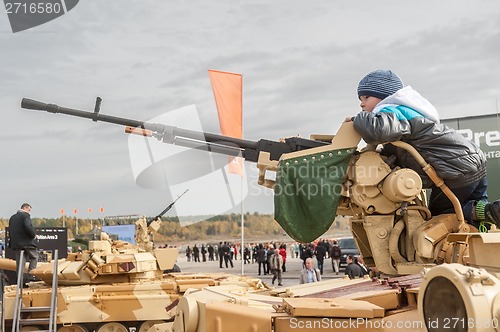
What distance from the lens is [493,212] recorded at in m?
5.68

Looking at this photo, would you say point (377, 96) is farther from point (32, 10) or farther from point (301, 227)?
point (32, 10)

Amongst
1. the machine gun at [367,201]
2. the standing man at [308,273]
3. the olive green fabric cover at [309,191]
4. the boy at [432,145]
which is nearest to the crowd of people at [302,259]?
the standing man at [308,273]

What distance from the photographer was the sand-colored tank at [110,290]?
43.2 ft

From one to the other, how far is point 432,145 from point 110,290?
366 inches

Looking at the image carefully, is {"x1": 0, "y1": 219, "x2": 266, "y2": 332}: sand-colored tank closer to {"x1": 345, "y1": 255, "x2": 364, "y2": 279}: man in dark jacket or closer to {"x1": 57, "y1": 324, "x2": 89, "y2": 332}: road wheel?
{"x1": 57, "y1": 324, "x2": 89, "y2": 332}: road wheel

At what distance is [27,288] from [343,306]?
10.9 m

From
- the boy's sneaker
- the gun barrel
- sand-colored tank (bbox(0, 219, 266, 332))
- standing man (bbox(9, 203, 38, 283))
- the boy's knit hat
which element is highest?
the boy's knit hat

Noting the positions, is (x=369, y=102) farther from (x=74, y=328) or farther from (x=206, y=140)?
(x=74, y=328)

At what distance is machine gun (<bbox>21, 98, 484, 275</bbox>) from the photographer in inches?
216

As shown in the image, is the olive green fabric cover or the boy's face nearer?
the olive green fabric cover

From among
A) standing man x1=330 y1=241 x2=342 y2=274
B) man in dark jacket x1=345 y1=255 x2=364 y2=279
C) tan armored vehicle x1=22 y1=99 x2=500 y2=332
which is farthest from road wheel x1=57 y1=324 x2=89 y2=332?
standing man x1=330 y1=241 x2=342 y2=274

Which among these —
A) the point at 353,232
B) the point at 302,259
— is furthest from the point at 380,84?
the point at 302,259

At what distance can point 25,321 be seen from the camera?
40.3 feet

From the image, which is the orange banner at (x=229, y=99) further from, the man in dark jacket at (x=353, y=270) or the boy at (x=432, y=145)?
the boy at (x=432, y=145)
